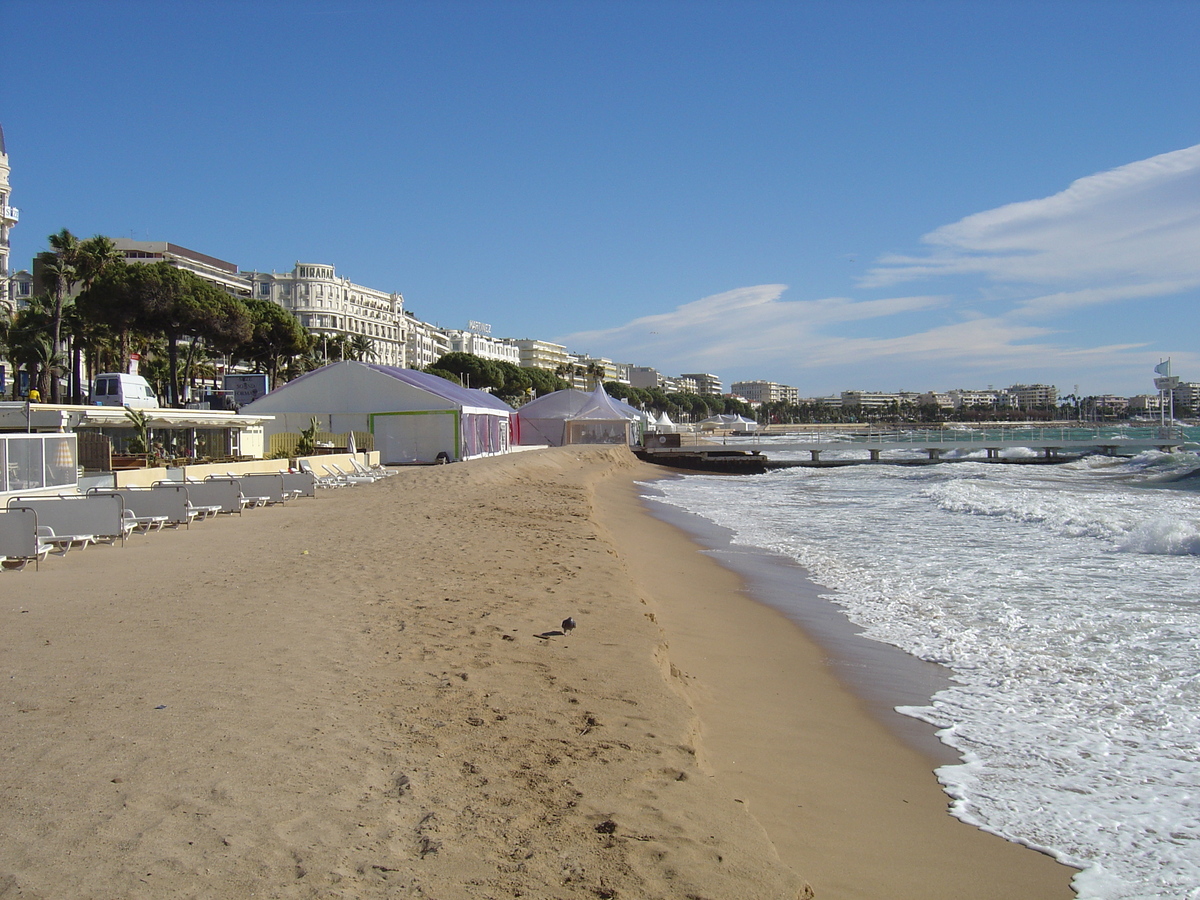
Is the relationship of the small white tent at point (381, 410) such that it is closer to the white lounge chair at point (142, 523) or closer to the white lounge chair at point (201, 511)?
the white lounge chair at point (201, 511)

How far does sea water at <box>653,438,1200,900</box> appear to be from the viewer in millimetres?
3842

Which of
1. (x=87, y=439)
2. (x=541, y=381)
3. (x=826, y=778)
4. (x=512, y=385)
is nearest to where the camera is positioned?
(x=826, y=778)

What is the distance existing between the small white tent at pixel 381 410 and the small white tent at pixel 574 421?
65.0 feet

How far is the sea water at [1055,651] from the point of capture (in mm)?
3842

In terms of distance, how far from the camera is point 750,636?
743 centimetres

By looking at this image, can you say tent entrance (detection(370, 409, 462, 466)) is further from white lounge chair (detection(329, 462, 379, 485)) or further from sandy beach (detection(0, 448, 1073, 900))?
sandy beach (detection(0, 448, 1073, 900))

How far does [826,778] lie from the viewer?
13.9 feet

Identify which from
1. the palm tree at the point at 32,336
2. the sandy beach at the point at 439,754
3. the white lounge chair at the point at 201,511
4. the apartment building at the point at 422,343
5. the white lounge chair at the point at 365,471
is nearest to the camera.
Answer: the sandy beach at the point at 439,754

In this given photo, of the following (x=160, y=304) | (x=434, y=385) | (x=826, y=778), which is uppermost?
(x=160, y=304)

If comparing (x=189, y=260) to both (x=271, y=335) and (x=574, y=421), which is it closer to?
(x=271, y=335)

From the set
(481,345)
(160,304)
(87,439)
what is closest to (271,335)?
(160,304)

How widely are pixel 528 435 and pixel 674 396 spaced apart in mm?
99396

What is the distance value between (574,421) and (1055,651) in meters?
43.6

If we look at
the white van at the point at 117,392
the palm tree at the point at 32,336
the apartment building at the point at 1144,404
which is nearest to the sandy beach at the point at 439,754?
the white van at the point at 117,392
